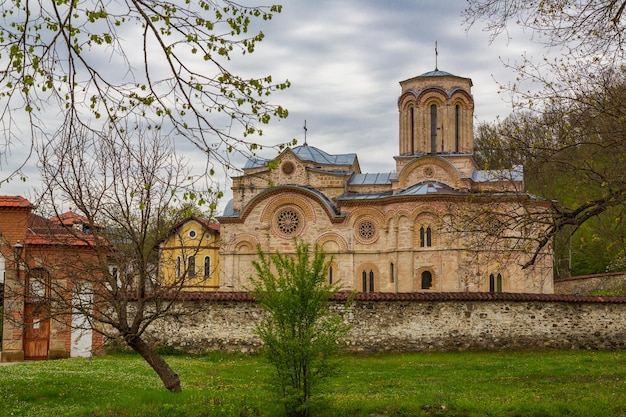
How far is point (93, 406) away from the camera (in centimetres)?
1024

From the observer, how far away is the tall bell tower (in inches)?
1287

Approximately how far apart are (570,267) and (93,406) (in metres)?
28.1

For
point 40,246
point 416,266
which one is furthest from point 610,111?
point 416,266

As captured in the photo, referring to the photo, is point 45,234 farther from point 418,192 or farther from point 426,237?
point 418,192

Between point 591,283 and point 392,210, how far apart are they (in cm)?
863

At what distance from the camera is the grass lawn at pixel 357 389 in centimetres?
1002

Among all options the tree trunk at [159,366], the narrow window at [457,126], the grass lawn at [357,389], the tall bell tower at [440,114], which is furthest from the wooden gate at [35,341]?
the narrow window at [457,126]

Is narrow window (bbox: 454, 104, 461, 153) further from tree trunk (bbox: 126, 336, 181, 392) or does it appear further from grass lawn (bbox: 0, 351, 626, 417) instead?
tree trunk (bbox: 126, 336, 181, 392)

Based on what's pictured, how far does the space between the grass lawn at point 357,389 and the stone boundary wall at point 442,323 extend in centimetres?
122

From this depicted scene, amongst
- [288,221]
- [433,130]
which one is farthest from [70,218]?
[433,130]

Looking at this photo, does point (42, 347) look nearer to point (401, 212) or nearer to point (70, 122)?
point (70, 122)

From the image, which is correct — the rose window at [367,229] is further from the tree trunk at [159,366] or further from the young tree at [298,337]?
the young tree at [298,337]

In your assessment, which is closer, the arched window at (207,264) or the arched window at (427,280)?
the arched window at (427,280)

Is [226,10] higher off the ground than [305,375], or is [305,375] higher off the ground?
[226,10]
